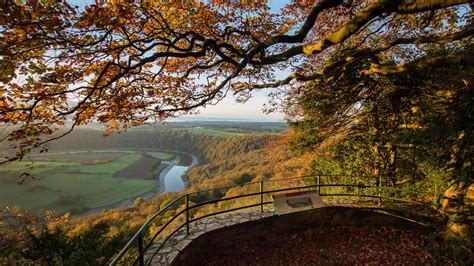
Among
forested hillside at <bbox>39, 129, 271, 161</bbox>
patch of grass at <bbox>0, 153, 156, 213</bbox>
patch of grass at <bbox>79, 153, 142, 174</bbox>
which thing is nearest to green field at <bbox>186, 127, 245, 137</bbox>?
forested hillside at <bbox>39, 129, 271, 161</bbox>

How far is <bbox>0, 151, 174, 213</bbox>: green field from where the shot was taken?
4841cm

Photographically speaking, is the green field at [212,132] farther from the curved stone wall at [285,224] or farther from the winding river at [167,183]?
the curved stone wall at [285,224]

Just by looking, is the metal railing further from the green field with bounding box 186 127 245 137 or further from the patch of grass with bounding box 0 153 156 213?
the green field with bounding box 186 127 245 137

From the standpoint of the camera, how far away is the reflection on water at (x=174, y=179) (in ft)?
225

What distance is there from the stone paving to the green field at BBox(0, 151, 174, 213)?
47.4 m

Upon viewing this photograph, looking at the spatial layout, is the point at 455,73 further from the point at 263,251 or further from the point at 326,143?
the point at 263,251

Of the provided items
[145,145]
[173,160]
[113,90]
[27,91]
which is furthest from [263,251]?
[145,145]

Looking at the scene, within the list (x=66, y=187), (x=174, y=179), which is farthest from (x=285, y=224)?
(x=174, y=179)

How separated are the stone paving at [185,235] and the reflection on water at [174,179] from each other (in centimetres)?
6510

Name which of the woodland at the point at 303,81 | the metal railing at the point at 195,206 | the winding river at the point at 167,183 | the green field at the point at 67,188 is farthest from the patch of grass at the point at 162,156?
the metal railing at the point at 195,206

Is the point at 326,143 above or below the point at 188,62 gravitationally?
below

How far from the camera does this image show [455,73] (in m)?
5.35

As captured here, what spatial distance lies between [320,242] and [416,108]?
529 centimetres

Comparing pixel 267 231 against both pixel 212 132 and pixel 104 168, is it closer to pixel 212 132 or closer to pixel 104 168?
pixel 104 168
